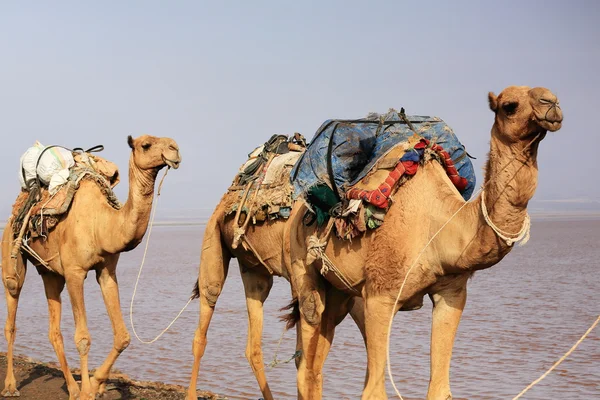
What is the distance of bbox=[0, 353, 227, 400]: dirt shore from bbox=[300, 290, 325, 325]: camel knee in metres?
2.74

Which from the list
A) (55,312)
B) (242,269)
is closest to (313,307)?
(242,269)

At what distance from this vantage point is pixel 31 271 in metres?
27.7

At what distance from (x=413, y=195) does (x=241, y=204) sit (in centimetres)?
286

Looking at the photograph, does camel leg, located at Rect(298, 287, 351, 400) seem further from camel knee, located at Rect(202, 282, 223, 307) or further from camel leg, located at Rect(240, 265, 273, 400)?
camel knee, located at Rect(202, 282, 223, 307)

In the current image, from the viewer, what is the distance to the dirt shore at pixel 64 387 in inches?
379

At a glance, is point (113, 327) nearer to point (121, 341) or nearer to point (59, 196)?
point (121, 341)

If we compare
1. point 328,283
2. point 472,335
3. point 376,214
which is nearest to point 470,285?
point 472,335

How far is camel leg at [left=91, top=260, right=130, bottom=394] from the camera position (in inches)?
354

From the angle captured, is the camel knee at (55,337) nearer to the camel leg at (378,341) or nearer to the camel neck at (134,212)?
the camel neck at (134,212)

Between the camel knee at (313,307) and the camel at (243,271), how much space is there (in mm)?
1195

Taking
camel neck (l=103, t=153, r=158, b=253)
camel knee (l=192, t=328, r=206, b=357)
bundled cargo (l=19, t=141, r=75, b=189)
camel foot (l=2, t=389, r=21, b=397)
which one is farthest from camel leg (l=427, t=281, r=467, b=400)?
camel foot (l=2, t=389, r=21, b=397)

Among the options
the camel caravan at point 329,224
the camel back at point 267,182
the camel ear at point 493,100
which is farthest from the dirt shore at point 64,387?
the camel ear at point 493,100

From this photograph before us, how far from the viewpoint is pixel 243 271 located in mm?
9242

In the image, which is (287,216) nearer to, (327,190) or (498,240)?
(327,190)
